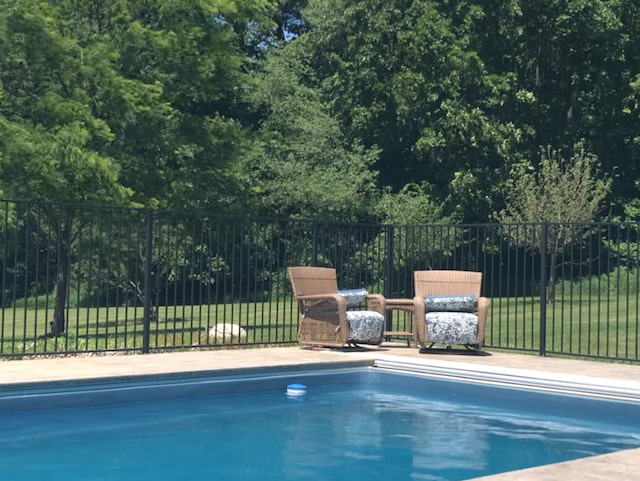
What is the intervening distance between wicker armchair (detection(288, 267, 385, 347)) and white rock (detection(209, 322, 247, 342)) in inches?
37.4

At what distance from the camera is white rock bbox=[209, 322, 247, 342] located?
10.7m

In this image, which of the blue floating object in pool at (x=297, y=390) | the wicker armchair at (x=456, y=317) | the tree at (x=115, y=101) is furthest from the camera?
the tree at (x=115, y=101)

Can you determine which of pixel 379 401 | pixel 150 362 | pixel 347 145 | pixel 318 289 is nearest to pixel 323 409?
pixel 379 401

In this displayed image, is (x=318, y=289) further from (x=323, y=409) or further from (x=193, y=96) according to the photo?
(x=193, y=96)

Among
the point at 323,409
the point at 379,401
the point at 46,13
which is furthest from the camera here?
the point at 46,13

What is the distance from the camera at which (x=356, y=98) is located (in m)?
27.4

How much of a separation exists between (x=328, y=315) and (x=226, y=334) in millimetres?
1761

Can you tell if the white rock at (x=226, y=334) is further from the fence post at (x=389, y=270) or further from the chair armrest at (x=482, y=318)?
the chair armrest at (x=482, y=318)

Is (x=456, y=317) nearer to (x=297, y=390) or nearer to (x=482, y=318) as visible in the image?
(x=482, y=318)

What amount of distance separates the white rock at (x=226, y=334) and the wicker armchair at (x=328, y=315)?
0.95 metres

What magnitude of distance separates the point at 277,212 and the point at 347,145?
11.3ft

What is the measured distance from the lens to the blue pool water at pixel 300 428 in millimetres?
5348

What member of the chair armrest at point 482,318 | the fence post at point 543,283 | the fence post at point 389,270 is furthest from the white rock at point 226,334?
the fence post at point 543,283

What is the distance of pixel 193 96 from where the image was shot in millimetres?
15883
